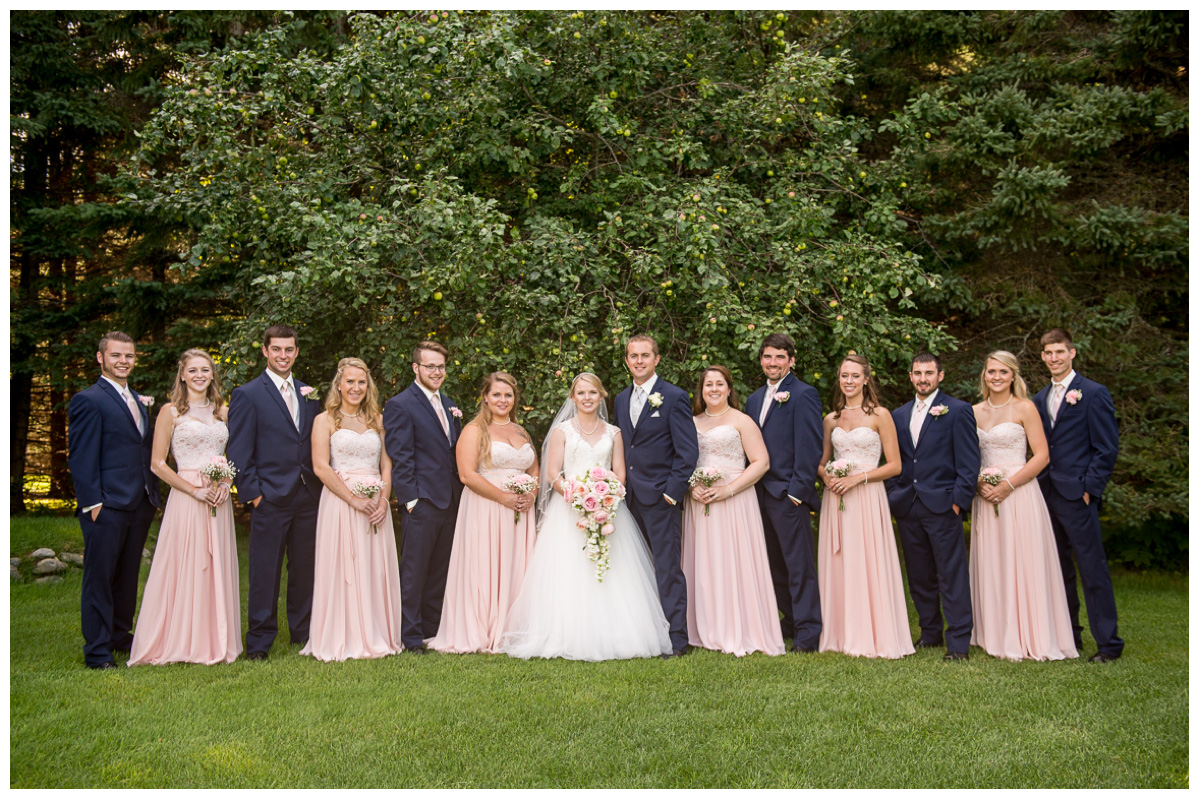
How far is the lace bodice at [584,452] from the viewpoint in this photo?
6.39m

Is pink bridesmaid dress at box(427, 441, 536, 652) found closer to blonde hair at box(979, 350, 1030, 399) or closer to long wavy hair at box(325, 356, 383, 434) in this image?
long wavy hair at box(325, 356, 383, 434)

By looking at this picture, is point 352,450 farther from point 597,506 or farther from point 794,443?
point 794,443

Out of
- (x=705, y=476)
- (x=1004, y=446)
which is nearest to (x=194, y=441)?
(x=705, y=476)

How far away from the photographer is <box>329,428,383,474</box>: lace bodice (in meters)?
6.21

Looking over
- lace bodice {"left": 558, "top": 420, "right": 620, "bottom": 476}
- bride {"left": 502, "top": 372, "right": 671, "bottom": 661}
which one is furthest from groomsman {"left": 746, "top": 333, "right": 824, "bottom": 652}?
lace bodice {"left": 558, "top": 420, "right": 620, "bottom": 476}

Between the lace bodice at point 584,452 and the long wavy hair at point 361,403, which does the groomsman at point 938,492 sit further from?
the long wavy hair at point 361,403

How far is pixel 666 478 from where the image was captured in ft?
20.6

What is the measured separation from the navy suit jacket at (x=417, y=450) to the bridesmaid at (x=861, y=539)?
2608 mm

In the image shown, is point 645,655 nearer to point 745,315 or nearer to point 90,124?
point 745,315

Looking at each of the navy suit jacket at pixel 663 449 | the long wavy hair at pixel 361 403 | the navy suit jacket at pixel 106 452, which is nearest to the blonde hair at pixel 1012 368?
the navy suit jacket at pixel 663 449

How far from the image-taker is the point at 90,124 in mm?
13242

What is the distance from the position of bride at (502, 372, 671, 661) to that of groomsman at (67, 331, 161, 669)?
2563 mm

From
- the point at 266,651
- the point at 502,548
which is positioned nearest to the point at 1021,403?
the point at 502,548

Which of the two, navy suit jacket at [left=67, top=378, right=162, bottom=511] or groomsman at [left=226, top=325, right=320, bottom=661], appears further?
groomsman at [left=226, top=325, right=320, bottom=661]
